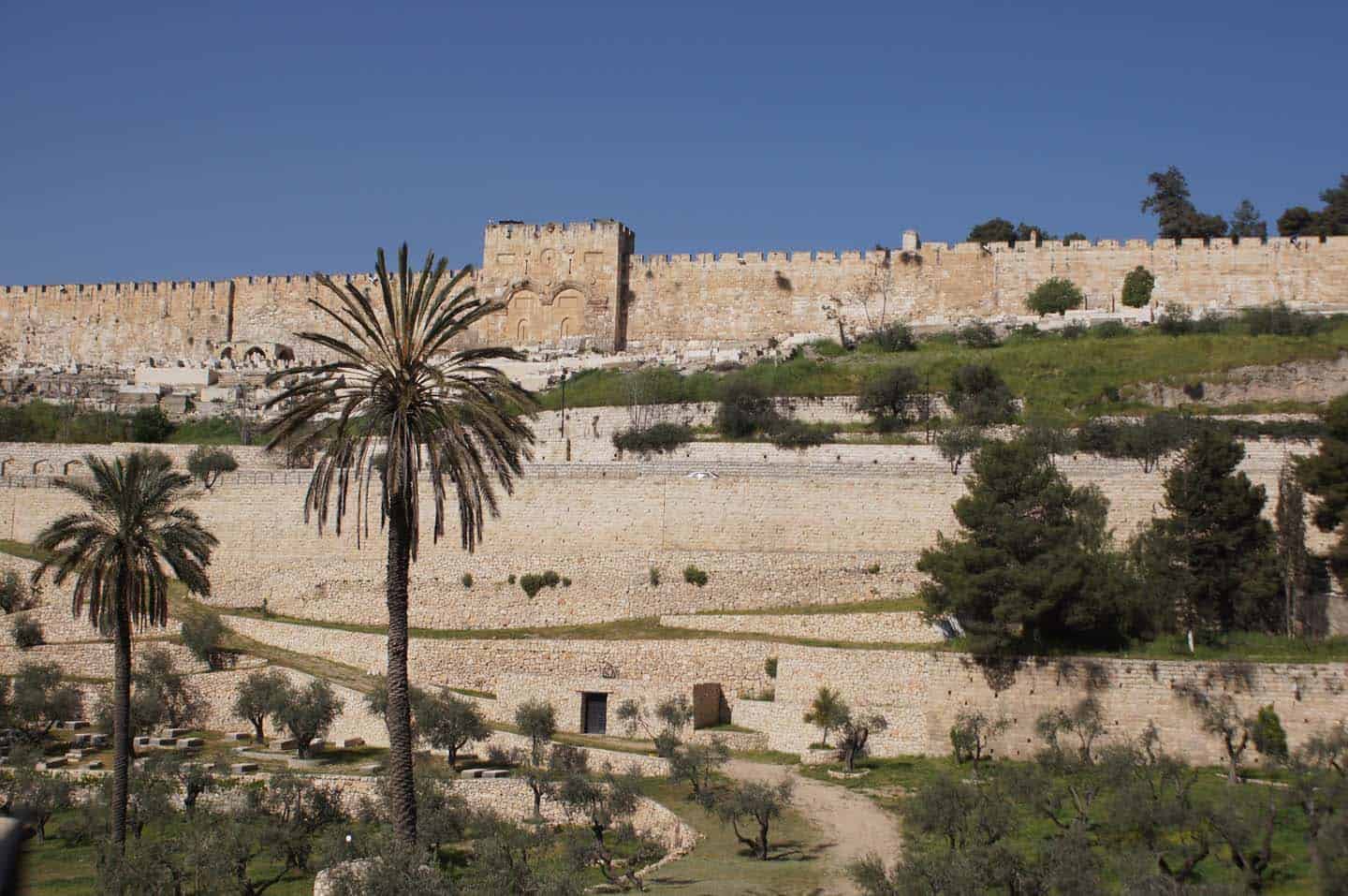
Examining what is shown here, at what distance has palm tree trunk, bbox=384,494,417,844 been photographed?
1307cm

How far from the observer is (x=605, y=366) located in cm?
4481

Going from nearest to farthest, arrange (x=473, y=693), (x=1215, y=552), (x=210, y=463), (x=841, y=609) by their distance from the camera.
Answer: (x=1215, y=552) → (x=473, y=693) → (x=841, y=609) → (x=210, y=463)

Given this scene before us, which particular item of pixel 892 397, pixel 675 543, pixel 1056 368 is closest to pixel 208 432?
pixel 675 543

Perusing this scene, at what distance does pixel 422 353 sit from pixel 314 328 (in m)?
40.8

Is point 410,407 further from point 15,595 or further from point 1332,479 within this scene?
point 15,595

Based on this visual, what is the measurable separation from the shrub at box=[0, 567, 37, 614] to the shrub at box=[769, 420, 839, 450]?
17950mm

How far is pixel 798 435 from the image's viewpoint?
3528 cm

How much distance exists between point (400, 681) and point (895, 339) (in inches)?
1290

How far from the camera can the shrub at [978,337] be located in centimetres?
4319

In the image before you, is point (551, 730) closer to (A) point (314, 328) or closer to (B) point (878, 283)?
(B) point (878, 283)

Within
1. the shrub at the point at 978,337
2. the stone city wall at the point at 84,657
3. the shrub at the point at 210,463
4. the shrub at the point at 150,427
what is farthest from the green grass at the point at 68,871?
the shrub at the point at 978,337

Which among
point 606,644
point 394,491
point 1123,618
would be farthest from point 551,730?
point 394,491

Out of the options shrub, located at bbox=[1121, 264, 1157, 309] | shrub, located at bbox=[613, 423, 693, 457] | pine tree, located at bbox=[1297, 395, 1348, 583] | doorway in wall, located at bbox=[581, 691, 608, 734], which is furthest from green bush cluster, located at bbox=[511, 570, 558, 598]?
shrub, located at bbox=[1121, 264, 1157, 309]

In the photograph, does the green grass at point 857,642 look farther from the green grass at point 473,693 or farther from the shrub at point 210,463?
the shrub at point 210,463
